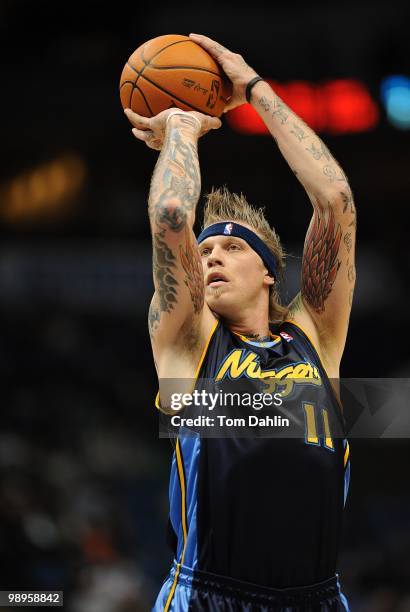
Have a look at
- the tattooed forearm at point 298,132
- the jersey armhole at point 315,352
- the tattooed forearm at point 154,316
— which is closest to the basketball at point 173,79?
the tattooed forearm at point 298,132

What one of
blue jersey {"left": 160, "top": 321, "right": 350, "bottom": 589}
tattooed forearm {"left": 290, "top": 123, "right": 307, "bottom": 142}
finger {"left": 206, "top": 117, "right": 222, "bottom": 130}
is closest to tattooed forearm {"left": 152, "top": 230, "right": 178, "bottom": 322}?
blue jersey {"left": 160, "top": 321, "right": 350, "bottom": 589}

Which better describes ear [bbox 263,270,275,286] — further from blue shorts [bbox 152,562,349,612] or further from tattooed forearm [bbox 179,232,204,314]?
blue shorts [bbox 152,562,349,612]

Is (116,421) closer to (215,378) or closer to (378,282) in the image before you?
(378,282)

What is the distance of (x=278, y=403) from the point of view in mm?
3824

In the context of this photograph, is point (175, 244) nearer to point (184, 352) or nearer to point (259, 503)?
point (184, 352)

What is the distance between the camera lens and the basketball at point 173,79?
13.2 feet

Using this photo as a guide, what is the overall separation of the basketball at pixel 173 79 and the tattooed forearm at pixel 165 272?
2.41ft

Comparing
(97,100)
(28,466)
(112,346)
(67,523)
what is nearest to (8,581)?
(67,523)

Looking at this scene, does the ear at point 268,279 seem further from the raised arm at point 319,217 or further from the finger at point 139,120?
the finger at point 139,120

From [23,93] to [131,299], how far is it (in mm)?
3109

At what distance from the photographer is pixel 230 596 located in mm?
3615

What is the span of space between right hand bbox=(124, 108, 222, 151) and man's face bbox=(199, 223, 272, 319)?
1.67 ft

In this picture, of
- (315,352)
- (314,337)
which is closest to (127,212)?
(314,337)

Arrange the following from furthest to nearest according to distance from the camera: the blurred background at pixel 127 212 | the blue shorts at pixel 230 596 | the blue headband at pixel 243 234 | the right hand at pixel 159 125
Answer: the blurred background at pixel 127 212 < the blue headband at pixel 243 234 < the right hand at pixel 159 125 < the blue shorts at pixel 230 596
